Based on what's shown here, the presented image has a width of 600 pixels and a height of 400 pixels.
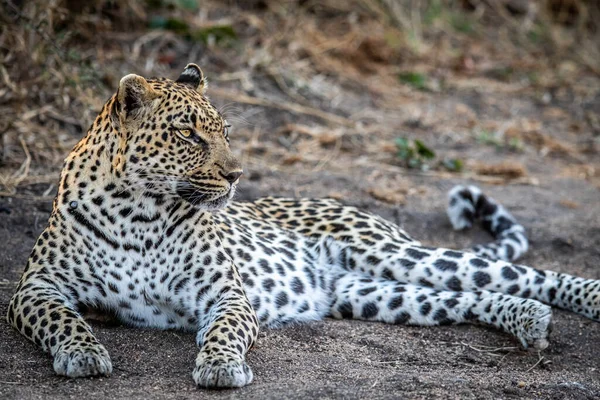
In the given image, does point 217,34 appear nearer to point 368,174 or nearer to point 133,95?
point 368,174

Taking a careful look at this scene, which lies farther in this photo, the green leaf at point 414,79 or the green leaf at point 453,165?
the green leaf at point 414,79

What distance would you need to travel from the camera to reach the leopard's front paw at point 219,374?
480 cm

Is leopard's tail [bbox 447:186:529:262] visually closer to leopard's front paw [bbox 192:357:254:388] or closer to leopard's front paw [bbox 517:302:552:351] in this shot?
leopard's front paw [bbox 517:302:552:351]

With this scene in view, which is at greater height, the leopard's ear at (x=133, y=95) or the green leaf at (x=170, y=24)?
the leopard's ear at (x=133, y=95)

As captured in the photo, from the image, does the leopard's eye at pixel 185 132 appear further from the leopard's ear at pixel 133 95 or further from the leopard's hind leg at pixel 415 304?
the leopard's hind leg at pixel 415 304

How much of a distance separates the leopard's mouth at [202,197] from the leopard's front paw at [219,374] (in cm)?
98

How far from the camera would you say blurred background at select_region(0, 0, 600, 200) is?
356 inches

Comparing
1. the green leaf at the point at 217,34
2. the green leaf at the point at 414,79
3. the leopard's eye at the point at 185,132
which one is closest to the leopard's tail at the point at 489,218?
the leopard's eye at the point at 185,132

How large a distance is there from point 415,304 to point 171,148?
2.28 m

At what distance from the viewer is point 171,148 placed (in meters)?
5.36

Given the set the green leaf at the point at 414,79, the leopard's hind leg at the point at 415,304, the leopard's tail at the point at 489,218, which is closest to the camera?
the leopard's hind leg at the point at 415,304

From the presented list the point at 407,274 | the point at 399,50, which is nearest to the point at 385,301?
the point at 407,274

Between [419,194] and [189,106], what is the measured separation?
15.2 ft

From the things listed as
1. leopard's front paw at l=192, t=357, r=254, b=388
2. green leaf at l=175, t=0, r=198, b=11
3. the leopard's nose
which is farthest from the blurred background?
leopard's front paw at l=192, t=357, r=254, b=388
